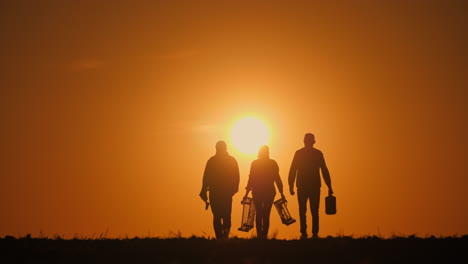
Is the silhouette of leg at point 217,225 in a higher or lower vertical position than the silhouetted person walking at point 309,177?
lower

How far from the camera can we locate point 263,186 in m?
22.2

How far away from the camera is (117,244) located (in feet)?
58.7

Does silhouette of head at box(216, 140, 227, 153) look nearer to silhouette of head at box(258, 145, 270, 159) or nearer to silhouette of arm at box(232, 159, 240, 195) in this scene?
silhouette of arm at box(232, 159, 240, 195)

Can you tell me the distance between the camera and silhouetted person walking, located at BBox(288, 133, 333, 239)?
860 inches

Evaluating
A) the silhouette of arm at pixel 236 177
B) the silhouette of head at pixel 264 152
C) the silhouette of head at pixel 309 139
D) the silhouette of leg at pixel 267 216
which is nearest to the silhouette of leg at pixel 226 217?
the silhouette of arm at pixel 236 177

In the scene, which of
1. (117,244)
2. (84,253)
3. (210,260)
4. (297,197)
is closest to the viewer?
(210,260)

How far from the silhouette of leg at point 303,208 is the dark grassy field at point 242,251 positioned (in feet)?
10.6

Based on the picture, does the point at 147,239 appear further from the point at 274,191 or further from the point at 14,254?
the point at 274,191

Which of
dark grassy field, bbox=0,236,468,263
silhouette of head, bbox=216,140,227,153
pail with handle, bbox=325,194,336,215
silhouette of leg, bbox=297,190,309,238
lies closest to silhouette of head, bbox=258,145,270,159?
silhouette of head, bbox=216,140,227,153

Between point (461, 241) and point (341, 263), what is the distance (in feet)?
13.8

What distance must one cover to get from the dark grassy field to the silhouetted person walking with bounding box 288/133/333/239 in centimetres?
330

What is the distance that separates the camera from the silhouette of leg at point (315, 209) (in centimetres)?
2180

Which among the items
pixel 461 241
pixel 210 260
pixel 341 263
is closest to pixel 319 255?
pixel 341 263

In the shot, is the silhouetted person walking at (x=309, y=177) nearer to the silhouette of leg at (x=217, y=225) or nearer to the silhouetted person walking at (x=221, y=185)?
the silhouetted person walking at (x=221, y=185)
